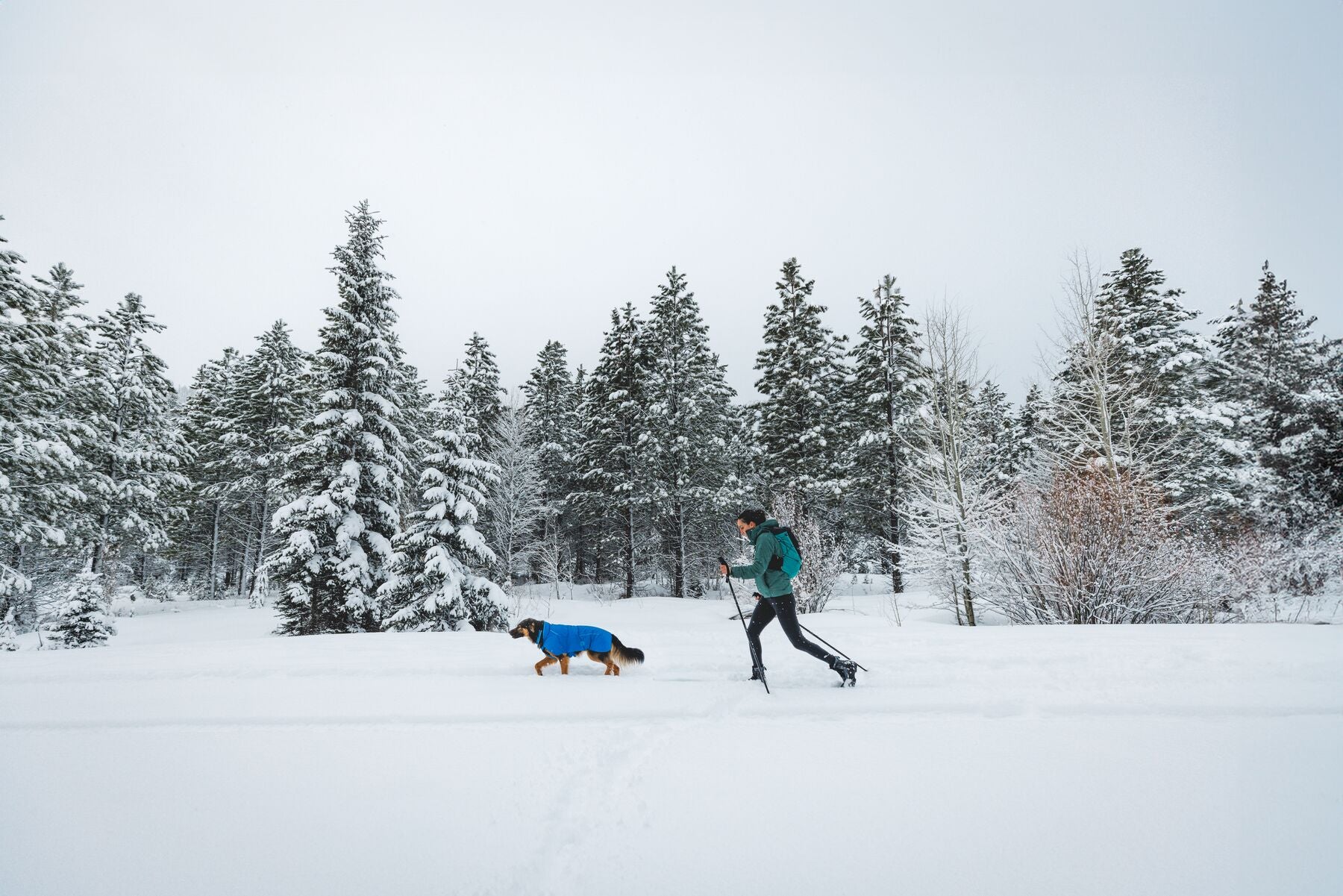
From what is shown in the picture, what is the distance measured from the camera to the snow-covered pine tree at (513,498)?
22922mm

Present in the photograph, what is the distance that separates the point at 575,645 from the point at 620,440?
843 inches

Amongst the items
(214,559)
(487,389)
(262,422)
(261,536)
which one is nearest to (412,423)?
(487,389)

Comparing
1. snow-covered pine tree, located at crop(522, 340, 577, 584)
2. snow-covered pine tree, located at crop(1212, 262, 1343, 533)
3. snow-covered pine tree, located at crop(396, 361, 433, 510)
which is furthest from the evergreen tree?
snow-covered pine tree, located at crop(522, 340, 577, 584)

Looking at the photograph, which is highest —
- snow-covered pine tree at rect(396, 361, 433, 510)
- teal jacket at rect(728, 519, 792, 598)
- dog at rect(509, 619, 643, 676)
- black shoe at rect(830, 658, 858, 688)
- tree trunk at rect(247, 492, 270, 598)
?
snow-covered pine tree at rect(396, 361, 433, 510)

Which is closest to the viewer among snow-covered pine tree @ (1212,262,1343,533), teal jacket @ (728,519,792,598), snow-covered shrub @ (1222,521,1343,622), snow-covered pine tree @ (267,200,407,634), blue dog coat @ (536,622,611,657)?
teal jacket @ (728,519,792,598)

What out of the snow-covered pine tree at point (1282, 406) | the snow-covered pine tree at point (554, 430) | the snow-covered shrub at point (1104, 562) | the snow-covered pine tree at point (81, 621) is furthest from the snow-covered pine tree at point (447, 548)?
the snow-covered pine tree at point (1282, 406)

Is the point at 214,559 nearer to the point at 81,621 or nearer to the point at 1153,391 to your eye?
the point at 81,621

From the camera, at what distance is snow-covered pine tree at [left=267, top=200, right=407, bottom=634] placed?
14.1 meters

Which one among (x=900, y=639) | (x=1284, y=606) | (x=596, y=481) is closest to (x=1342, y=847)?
(x=900, y=639)

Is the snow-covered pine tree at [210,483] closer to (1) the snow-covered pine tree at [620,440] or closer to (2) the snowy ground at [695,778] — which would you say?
(1) the snow-covered pine tree at [620,440]

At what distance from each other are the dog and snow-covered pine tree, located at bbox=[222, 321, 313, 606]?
2792 cm

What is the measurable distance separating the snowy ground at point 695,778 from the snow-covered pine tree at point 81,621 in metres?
6.97

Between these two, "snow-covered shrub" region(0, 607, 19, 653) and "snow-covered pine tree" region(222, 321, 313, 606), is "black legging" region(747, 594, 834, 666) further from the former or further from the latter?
"snow-covered pine tree" region(222, 321, 313, 606)

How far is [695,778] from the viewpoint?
3557 millimetres
